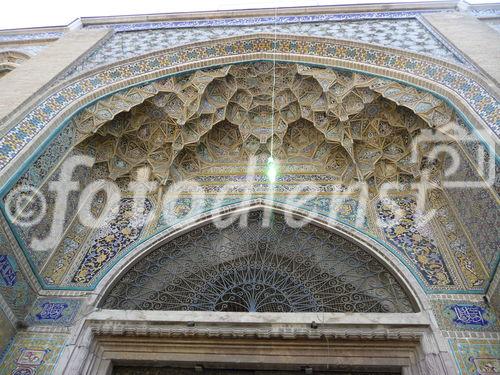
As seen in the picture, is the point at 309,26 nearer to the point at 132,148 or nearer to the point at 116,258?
the point at 132,148

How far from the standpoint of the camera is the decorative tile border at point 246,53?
3697 mm

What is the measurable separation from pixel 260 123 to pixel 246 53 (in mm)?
858

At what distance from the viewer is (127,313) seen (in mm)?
3635

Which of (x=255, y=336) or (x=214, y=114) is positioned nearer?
(x=255, y=336)

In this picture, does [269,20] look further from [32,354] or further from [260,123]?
[32,354]

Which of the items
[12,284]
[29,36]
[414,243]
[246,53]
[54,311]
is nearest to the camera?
[12,284]

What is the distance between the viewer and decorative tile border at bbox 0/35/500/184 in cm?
370

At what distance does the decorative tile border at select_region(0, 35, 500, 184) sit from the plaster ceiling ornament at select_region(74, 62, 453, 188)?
0.19 meters

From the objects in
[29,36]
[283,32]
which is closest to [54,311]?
[283,32]

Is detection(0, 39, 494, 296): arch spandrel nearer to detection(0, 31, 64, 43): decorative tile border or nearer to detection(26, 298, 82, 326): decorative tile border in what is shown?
detection(26, 298, 82, 326): decorative tile border

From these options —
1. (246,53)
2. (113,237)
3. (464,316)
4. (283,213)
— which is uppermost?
(246,53)

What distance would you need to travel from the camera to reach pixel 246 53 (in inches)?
206

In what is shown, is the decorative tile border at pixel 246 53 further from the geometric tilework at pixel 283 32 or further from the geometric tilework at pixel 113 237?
the geometric tilework at pixel 113 237

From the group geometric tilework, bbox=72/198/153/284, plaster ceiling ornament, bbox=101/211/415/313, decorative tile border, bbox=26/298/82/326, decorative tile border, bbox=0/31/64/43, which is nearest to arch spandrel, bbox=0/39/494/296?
geometric tilework, bbox=72/198/153/284
